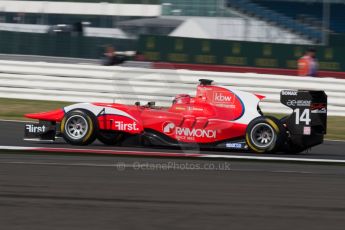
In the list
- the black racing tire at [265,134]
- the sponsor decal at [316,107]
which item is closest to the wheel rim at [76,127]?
the black racing tire at [265,134]

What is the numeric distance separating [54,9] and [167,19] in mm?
12583

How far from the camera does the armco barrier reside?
50.3ft

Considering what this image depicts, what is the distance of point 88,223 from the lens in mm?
5273

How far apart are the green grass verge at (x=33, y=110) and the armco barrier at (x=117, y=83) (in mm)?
156

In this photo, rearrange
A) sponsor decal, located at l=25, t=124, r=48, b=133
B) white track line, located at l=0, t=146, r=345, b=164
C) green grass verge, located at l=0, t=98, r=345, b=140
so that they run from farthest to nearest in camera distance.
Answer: green grass verge, located at l=0, t=98, r=345, b=140 < sponsor decal, located at l=25, t=124, r=48, b=133 < white track line, located at l=0, t=146, r=345, b=164

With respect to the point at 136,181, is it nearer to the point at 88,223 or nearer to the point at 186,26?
the point at 88,223

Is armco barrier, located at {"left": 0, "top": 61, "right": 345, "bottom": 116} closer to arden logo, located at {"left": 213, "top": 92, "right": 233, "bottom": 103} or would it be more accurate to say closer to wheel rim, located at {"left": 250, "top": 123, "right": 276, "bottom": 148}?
arden logo, located at {"left": 213, "top": 92, "right": 233, "bottom": 103}

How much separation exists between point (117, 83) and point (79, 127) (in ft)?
18.4

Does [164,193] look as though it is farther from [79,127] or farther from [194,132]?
[79,127]

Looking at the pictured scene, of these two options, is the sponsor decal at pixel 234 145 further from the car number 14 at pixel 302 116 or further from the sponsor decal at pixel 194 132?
the car number 14 at pixel 302 116

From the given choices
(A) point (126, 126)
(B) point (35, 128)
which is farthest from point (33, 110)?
(A) point (126, 126)

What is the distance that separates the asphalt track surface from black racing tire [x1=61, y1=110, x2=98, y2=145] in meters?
1.05

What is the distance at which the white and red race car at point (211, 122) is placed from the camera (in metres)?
10.3

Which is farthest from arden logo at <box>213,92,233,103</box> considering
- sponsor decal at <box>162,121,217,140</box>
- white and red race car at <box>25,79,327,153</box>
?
sponsor decal at <box>162,121,217,140</box>
